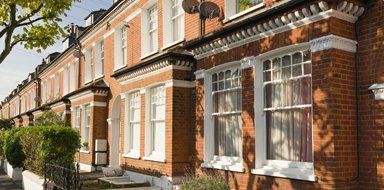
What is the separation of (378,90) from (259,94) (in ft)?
7.96

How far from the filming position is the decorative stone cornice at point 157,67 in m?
11.2

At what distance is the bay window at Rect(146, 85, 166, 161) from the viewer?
1212 centimetres

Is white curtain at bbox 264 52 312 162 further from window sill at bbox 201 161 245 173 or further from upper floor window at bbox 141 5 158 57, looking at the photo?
upper floor window at bbox 141 5 158 57

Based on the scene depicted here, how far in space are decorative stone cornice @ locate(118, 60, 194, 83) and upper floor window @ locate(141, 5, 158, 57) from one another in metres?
1.19

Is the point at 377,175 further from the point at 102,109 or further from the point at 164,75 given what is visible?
the point at 102,109

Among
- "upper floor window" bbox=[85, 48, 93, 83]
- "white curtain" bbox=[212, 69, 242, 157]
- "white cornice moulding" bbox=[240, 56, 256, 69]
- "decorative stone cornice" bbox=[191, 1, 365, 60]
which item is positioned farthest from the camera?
"upper floor window" bbox=[85, 48, 93, 83]

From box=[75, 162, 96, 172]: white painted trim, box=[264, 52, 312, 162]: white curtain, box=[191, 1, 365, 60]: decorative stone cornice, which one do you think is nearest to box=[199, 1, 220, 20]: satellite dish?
box=[191, 1, 365, 60]: decorative stone cornice

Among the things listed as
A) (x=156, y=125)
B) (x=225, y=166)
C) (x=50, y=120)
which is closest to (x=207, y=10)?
(x=225, y=166)

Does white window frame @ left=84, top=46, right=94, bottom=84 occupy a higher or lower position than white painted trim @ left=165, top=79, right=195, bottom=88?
higher

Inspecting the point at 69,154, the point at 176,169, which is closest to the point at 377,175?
the point at 176,169

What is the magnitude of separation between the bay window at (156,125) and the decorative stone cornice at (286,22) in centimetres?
292

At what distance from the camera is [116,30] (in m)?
17.6

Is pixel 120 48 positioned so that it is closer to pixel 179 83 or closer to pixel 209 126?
pixel 179 83

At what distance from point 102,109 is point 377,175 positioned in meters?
13.5
